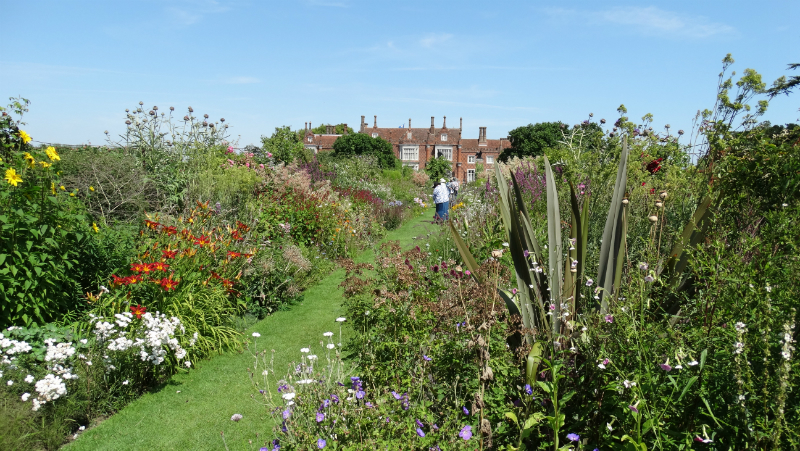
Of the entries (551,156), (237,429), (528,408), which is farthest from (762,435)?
(551,156)

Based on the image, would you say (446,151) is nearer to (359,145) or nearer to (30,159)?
(359,145)

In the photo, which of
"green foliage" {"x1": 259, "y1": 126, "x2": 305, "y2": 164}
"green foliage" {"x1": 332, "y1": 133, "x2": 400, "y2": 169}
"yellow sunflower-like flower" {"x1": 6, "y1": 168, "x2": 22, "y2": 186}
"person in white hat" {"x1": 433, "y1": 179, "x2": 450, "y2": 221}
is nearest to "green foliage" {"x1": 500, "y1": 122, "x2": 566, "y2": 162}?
"green foliage" {"x1": 332, "y1": 133, "x2": 400, "y2": 169}

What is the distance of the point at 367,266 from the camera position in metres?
4.60

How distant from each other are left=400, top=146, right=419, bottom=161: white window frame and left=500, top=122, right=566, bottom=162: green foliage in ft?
39.2

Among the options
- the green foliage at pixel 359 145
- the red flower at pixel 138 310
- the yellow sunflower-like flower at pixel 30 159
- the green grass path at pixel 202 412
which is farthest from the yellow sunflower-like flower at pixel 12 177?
the green foliage at pixel 359 145

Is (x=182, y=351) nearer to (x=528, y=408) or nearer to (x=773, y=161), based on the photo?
(x=528, y=408)

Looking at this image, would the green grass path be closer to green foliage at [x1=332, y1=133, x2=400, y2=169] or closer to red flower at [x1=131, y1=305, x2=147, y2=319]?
red flower at [x1=131, y1=305, x2=147, y2=319]

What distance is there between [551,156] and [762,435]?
21.8ft

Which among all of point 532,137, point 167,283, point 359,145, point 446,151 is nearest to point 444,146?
point 446,151

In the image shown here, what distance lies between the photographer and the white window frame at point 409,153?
61.4m

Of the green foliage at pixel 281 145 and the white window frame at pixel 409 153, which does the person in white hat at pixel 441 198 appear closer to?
the green foliage at pixel 281 145

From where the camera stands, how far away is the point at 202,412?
3.57 m

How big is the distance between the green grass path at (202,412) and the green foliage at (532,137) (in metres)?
49.9

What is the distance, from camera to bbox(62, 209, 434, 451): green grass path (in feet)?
10.5
